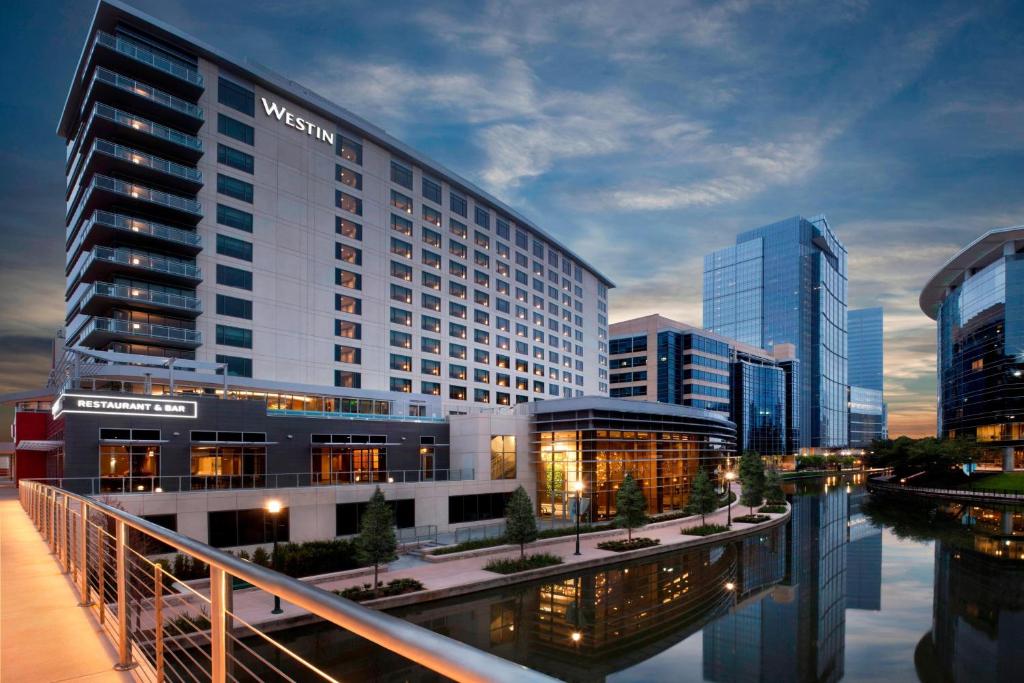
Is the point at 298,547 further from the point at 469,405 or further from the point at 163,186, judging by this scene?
the point at 469,405

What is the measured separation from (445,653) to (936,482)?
12311 centimetres

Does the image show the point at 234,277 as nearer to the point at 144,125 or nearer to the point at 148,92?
the point at 144,125

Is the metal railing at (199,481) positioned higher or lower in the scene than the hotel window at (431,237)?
lower

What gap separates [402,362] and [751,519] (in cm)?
3560

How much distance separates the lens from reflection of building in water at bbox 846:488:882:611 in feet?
108

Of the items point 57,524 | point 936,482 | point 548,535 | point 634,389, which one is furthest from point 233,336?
point 936,482

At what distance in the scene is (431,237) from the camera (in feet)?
226

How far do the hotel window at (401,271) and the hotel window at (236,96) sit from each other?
61.0 ft

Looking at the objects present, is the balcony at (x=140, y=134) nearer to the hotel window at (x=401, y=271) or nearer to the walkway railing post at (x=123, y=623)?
the hotel window at (x=401, y=271)

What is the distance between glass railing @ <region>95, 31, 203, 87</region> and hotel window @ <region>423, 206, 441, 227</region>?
2488cm

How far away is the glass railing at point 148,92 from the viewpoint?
4622 cm

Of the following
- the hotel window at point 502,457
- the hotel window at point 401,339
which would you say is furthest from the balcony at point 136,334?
the hotel window at point 502,457

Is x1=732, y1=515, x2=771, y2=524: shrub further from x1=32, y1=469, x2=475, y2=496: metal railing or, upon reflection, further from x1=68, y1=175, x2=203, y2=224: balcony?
x1=68, y1=175, x2=203, y2=224: balcony

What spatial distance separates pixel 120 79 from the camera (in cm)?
4691
